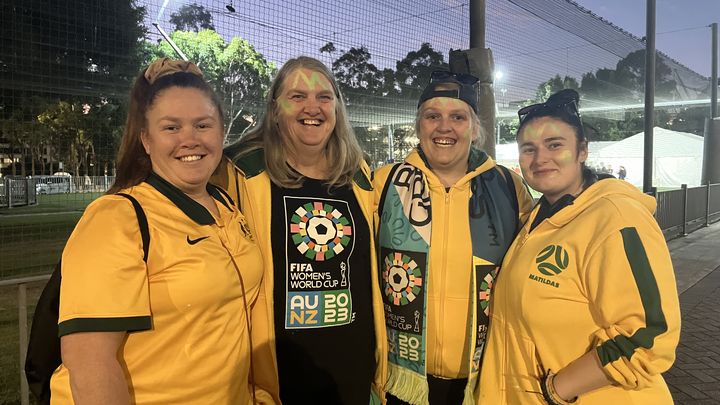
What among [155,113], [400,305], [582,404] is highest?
[155,113]

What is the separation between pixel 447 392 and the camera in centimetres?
249

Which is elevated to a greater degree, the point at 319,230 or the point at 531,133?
the point at 531,133

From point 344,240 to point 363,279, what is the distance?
0.24 meters

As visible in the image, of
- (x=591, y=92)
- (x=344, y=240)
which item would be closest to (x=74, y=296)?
(x=344, y=240)

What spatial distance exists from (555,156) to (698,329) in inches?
195

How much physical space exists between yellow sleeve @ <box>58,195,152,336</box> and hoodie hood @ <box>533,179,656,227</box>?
1.66m

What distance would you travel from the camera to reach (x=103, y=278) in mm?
1339

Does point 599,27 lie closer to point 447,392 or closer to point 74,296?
point 447,392

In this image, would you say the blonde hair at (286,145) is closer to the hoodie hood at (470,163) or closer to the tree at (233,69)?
the hoodie hood at (470,163)

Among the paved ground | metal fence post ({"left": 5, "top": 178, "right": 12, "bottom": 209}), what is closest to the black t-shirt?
the paved ground

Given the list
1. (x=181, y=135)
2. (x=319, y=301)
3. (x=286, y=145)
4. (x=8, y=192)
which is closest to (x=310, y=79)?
(x=286, y=145)

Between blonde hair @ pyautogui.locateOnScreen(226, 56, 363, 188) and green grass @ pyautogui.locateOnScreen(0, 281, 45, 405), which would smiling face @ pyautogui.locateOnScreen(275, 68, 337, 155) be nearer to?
blonde hair @ pyautogui.locateOnScreen(226, 56, 363, 188)

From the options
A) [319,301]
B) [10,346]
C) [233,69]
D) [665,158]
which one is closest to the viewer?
[319,301]

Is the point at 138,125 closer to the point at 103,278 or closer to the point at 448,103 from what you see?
the point at 103,278
